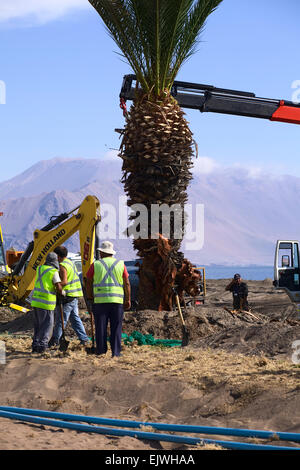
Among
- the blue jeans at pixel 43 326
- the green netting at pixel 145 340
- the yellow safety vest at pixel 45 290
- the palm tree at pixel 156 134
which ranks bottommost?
the green netting at pixel 145 340

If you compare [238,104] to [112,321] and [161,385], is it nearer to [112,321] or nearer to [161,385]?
[112,321]

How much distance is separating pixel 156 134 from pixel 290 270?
8.05 meters

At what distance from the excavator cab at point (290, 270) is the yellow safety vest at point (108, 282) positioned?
11.4 metres

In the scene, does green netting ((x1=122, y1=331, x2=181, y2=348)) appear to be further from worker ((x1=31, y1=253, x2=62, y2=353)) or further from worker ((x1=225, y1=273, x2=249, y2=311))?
worker ((x1=225, y1=273, x2=249, y2=311))

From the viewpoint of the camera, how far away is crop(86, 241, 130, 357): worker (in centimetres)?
1146

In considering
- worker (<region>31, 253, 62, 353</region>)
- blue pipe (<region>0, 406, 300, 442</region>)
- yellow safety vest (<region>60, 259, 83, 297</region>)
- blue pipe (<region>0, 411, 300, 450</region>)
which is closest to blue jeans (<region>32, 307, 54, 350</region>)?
worker (<region>31, 253, 62, 353</region>)

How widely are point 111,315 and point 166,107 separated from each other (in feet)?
22.1

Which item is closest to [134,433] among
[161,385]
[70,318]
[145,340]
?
[161,385]

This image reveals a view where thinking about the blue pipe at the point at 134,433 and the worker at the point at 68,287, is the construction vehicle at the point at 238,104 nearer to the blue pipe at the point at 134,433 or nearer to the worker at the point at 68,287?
the worker at the point at 68,287

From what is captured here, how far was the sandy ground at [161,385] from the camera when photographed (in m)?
7.25

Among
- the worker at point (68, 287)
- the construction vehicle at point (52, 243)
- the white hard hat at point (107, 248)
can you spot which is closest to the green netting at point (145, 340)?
the worker at point (68, 287)

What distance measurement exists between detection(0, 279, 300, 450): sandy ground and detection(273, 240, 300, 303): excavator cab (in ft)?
28.2
